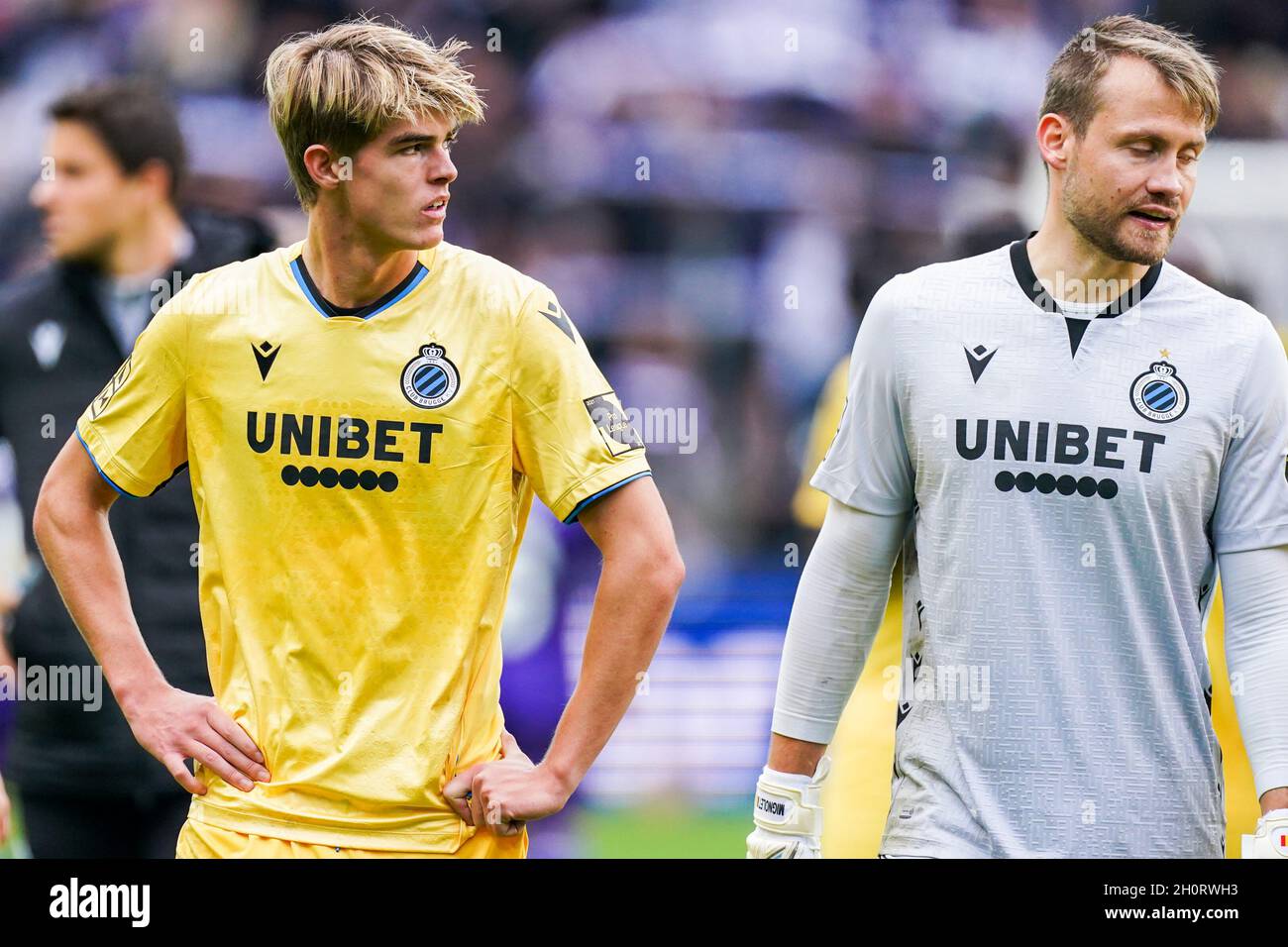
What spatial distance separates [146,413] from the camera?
10.3ft

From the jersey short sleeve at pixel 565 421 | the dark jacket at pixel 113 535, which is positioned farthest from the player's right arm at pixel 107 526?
the dark jacket at pixel 113 535

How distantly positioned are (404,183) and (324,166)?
0.59 ft

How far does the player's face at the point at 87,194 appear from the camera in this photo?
4648 mm

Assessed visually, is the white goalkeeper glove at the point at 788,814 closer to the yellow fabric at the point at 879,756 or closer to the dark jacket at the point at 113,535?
the yellow fabric at the point at 879,756

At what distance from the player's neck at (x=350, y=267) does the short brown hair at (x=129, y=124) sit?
175 cm

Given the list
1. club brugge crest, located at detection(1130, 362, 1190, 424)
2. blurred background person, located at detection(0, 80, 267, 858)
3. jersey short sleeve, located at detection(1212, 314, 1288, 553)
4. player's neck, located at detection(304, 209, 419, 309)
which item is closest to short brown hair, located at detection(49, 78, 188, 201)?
blurred background person, located at detection(0, 80, 267, 858)

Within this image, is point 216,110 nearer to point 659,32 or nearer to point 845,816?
point 659,32

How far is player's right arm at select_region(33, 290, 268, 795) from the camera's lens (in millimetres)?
3105

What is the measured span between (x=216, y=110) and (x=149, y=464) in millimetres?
3467

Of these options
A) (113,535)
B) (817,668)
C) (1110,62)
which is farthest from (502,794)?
(113,535)

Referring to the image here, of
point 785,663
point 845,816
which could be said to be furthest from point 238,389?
point 845,816

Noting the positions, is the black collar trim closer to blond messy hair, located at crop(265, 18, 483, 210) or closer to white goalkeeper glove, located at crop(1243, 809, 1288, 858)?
white goalkeeper glove, located at crop(1243, 809, 1288, 858)
